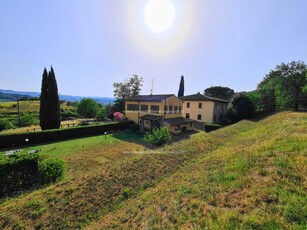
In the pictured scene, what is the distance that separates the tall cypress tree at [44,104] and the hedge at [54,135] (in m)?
5.18

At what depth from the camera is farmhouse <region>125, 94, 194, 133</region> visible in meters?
23.1

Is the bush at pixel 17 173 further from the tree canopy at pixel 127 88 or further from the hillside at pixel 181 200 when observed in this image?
the tree canopy at pixel 127 88

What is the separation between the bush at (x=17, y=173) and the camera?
6.86 metres

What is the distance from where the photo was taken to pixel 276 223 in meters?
2.82

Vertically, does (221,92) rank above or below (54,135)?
above

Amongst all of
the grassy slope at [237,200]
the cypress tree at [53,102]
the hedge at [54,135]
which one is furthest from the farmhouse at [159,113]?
the grassy slope at [237,200]

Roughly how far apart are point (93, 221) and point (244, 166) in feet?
18.5

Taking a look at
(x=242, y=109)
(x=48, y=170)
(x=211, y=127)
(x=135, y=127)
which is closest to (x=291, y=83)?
(x=242, y=109)

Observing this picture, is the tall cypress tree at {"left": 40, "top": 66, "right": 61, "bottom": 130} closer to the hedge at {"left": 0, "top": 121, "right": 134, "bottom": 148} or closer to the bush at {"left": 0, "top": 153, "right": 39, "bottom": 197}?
the hedge at {"left": 0, "top": 121, "right": 134, "bottom": 148}

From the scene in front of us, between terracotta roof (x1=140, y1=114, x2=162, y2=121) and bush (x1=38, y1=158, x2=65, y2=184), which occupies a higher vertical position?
terracotta roof (x1=140, y1=114, x2=162, y2=121)

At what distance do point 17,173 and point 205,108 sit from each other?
1100 inches

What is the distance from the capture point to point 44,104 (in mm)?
23062

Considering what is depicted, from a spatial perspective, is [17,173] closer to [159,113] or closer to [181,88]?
[159,113]

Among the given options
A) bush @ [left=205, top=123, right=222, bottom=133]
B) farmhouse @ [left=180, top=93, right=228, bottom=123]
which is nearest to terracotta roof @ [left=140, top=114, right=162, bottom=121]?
bush @ [left=205, top=123, right=222, bottom=133]
